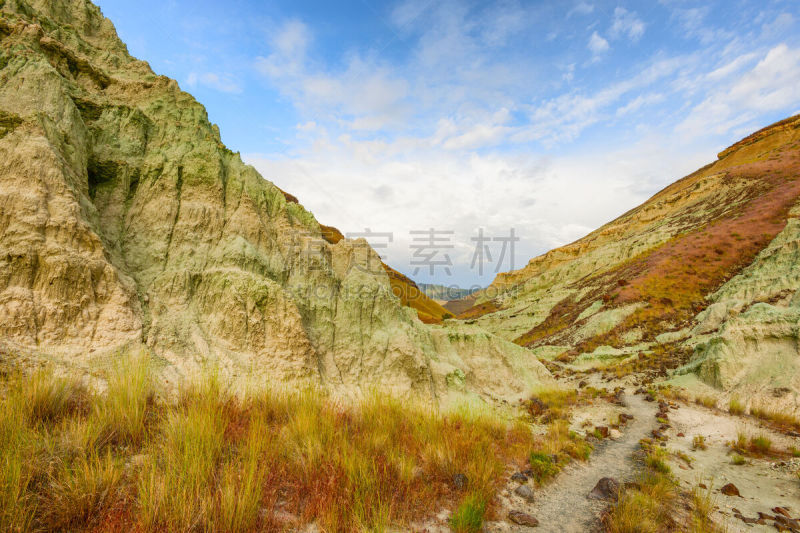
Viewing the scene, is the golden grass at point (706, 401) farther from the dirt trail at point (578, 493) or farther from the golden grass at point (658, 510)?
the golden grass at point (658, 510)

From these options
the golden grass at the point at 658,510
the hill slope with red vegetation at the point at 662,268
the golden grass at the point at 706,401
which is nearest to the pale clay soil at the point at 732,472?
the golden grass at the point at 658,510

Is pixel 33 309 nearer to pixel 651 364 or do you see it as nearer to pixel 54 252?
pixel 54 252

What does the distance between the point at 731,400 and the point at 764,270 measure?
1952 centimetres

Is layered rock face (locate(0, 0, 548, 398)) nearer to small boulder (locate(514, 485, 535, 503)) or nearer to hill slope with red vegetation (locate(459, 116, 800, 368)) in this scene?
small boulder (locate(514, 485, 535, 503))

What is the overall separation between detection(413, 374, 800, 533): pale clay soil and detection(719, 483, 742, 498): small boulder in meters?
0.10

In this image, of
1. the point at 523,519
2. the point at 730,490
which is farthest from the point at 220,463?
the point at 730,490

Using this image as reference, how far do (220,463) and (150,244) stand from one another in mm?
7294

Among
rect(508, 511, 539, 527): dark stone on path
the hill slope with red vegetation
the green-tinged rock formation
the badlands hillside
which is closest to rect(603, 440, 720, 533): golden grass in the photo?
rect(508, 511, 539, 527): dark stone on path

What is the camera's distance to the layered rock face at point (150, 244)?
5.92m

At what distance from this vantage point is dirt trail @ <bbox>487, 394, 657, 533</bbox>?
4062 millimetres

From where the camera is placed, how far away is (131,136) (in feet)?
30.7

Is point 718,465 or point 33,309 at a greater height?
point 33,309

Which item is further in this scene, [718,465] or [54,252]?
[718,465]

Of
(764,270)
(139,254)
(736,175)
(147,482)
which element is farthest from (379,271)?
(736,175)
